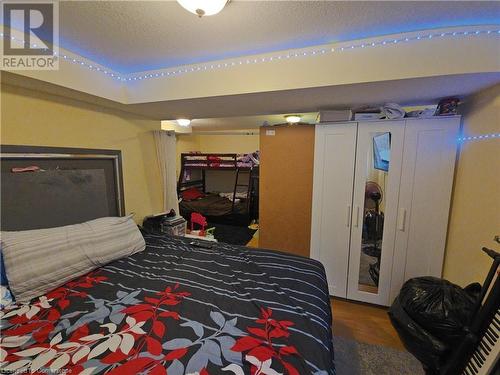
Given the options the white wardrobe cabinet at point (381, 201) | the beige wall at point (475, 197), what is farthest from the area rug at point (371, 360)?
the beige wall at point (475, 197)

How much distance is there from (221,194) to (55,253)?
4678 millimetres

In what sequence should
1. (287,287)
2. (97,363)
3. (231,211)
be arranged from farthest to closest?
(231,211)
(287,287)
(97,363)

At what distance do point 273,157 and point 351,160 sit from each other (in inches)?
35.2

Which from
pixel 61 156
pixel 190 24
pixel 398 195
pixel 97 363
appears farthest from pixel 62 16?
pixel 398 195

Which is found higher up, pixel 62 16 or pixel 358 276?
pixel 62 16

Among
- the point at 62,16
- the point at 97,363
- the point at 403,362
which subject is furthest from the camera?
the point at 403,362

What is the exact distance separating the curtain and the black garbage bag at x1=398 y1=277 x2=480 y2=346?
2728 millimetres

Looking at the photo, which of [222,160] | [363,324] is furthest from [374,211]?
[222,160]

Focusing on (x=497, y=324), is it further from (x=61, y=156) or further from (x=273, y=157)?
(x=61, y=156)

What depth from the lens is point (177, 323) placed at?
1.06m

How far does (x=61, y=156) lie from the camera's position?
1.74 meters

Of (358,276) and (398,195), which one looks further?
(358,276)

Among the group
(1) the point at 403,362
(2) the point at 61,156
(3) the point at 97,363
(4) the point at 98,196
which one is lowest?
(1) the point at 403,362

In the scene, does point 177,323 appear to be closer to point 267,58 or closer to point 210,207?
point 267,58
